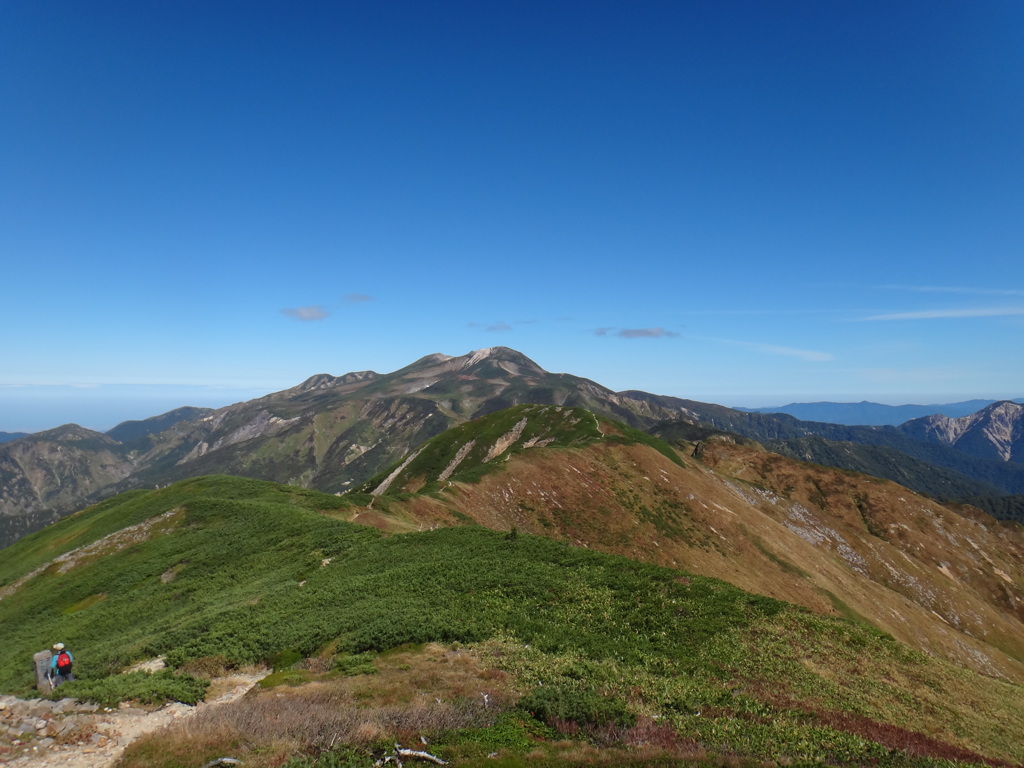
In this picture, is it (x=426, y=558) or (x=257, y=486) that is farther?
(x=257, y=486)

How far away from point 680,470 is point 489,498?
149 feet

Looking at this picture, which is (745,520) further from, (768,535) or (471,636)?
(471,636)

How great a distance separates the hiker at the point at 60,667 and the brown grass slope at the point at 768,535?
95.9ft

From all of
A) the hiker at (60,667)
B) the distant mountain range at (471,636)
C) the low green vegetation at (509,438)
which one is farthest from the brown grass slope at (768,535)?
the hiker at (60,667)

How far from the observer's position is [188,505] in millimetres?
61406

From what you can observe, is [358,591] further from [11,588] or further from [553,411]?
[553,411]

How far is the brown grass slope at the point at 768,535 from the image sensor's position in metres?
72.8

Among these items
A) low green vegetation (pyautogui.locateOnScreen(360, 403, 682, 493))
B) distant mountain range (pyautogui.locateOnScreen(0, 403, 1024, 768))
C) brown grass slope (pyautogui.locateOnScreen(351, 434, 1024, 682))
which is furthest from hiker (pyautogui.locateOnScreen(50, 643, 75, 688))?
low green vegetation (pyautogui.locateOnScreen(360, 403, 682, 493))

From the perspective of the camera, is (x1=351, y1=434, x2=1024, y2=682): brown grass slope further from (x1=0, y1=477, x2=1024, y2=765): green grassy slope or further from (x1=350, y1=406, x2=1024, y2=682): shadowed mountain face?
(x1=0, y1=477, x2=1024, y2=765): green grassy slope

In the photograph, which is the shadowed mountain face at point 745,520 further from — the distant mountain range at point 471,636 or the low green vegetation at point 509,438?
the distant mountain range at point 471,636

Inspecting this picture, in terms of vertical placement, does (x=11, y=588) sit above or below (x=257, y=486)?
below

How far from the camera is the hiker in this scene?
74.3 ft

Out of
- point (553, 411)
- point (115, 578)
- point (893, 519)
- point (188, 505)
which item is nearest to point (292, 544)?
point (115, 578)

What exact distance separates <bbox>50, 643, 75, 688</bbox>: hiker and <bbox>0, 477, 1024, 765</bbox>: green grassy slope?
1.58m
